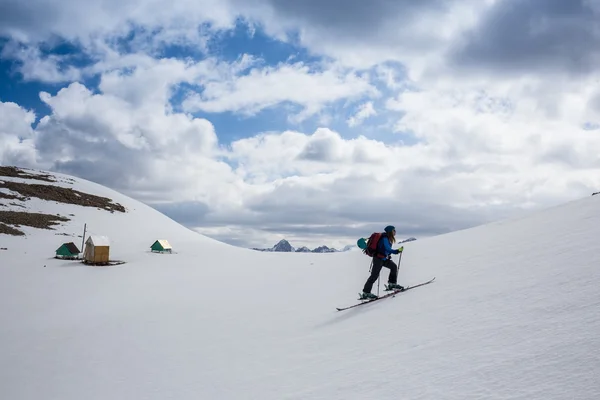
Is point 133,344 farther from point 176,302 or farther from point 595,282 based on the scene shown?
point 595,282

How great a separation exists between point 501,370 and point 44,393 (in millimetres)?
12082

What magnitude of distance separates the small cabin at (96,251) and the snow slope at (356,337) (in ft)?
73.7

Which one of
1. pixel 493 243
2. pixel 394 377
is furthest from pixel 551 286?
pixel 493 243

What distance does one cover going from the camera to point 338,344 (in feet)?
31.6

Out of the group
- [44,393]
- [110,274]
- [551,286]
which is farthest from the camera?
[110,274]

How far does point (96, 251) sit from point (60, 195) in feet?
175

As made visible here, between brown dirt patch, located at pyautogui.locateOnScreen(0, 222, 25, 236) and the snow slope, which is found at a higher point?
brown dirt patch, located at pyautogui.locateOnScreen(0, 222, 25, 236)

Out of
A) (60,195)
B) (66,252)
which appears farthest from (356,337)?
(60,195)

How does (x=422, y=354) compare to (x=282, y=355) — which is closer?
(x=422, y=354)

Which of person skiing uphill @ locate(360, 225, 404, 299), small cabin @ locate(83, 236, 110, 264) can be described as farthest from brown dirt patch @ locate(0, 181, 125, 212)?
person skiing uphill @ locate(360, 225, 404, 299)

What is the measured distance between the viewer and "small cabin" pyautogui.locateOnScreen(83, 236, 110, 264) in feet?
156

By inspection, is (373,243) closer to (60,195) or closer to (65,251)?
(65,251)

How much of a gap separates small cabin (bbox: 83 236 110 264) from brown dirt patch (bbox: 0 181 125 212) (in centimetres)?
4454

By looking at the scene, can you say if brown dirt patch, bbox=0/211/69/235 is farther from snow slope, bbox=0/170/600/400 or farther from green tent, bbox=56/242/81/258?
snow slope, bbox=0/170/600/400
